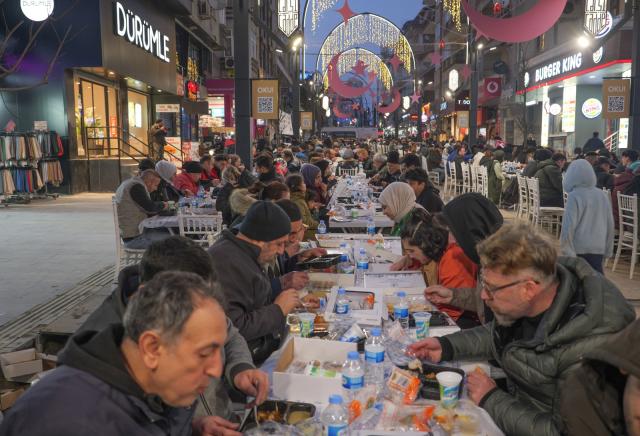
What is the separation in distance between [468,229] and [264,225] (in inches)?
55.9

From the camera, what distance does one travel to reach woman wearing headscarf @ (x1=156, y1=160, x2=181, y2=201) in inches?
411

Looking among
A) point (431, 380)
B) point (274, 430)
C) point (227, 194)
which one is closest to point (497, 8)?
point (227, 194)

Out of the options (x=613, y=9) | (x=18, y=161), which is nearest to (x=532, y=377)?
(x=18, y=161)

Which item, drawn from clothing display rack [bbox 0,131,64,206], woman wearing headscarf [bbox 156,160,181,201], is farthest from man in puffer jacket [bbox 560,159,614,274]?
clothing display rack [bbox 0,131,64,206]

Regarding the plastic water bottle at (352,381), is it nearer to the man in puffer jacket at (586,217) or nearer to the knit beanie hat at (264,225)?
the knit beanie hat at (264,225)

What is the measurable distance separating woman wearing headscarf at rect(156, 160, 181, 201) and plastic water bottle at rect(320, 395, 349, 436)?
8.14 metres

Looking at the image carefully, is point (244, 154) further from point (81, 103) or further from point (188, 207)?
point (81, 103)

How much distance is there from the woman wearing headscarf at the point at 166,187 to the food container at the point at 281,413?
7996 millimetres

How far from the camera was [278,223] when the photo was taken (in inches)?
147

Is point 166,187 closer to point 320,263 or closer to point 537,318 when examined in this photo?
point 320,263

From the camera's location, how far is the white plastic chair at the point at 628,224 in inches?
355

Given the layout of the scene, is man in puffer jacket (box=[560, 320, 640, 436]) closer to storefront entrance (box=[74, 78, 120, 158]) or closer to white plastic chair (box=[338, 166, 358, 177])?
white plastic chair (box=[338, 166, 358, 177])

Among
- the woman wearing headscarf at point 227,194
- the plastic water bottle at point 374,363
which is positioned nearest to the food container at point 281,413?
the plastic water bottle at point 374,363

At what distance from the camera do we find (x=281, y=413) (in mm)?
2629
